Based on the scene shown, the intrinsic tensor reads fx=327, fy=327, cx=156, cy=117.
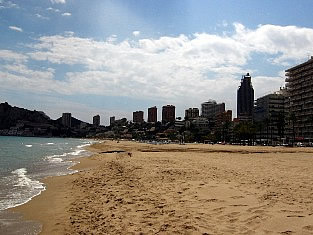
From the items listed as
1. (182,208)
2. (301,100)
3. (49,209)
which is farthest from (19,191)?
(301,100)

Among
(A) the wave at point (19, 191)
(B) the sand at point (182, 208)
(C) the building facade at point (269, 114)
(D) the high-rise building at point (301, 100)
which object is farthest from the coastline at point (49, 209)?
(C) the building facade at point (269, 114)

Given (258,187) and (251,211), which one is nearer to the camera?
(251,211)

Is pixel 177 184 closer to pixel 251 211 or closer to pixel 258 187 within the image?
pixel 258 187

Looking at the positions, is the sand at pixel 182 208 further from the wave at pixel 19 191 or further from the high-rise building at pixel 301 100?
the high-rise building at pixel 301 100

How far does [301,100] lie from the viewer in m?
116

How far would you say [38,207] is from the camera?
11.4m

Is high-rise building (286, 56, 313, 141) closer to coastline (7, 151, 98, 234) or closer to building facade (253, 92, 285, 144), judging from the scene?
building facade (253, 92, 285, 144)

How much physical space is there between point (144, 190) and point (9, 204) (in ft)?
16.0

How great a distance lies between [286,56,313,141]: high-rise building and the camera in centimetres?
10844

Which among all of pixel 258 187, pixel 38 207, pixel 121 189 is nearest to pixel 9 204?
pixel 38 207

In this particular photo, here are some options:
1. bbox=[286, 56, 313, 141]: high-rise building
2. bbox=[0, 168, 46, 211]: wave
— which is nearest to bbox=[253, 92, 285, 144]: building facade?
bbox=[286, 56, 313, 141]: high-rise building

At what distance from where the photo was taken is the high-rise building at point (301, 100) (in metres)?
108

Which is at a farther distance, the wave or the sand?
the wave

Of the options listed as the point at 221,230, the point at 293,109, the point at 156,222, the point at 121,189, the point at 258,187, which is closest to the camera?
the point at 221,230
